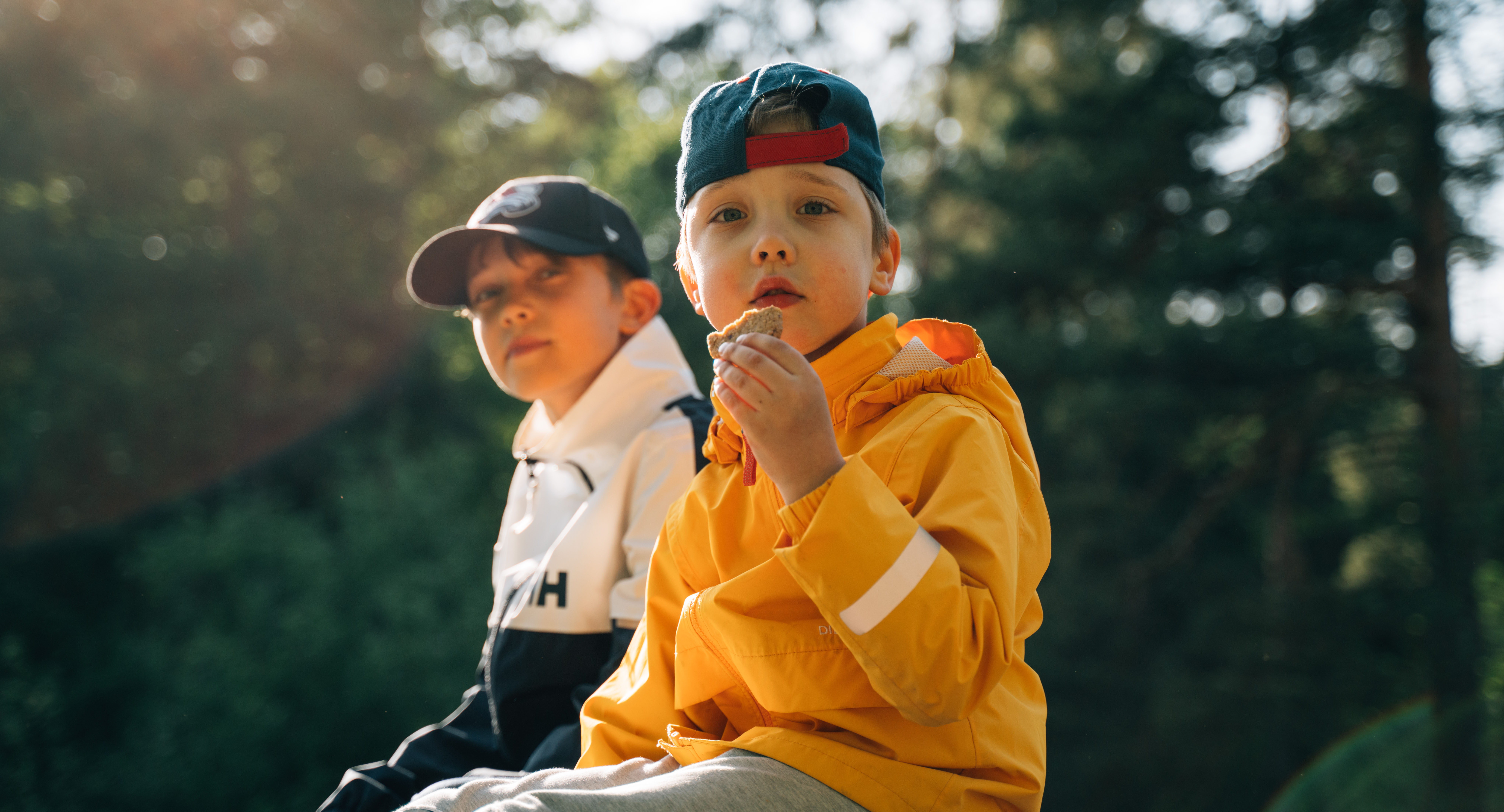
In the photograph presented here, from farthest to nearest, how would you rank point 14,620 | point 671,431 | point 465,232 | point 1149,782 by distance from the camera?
point 1149,782, point 14,620, point 465,232, point 671,431

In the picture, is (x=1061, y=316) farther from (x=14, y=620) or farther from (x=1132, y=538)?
(x=14, y=620)

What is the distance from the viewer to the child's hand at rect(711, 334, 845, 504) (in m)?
0.89

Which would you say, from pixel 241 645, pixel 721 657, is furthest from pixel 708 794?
pixel 241 645

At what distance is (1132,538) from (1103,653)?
1118mm

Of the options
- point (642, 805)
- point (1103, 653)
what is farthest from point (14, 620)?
point (1103, 653)

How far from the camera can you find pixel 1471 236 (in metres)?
6.02

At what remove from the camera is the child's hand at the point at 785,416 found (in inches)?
34.9

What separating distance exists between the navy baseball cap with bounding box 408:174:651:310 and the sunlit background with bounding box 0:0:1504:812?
17.5 ft

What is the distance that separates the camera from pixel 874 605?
0.83m

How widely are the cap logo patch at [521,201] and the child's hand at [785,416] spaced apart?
42.2 inches

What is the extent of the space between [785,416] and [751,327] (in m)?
0.16

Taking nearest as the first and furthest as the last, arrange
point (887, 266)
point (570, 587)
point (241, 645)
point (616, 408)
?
1. point (887, 266)
2. point (570, 587)
3. point (616, 408)
4. point (241, 645)

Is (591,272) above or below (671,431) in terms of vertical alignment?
above

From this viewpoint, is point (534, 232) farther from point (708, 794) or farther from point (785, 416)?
point (708, 794)
